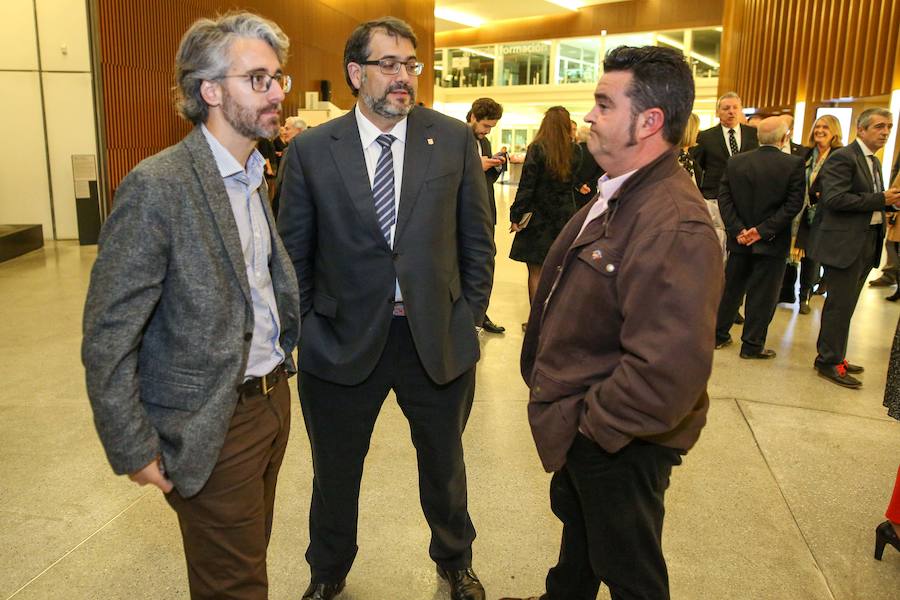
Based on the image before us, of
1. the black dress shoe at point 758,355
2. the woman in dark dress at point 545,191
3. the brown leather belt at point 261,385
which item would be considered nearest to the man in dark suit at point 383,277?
the brown leather belt at point 261,385

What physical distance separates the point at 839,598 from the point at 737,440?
1.28 meters

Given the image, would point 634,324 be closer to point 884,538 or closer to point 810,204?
point 884,538

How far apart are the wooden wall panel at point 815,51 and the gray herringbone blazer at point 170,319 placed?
1032 cm

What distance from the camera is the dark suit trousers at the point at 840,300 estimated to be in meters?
4.37

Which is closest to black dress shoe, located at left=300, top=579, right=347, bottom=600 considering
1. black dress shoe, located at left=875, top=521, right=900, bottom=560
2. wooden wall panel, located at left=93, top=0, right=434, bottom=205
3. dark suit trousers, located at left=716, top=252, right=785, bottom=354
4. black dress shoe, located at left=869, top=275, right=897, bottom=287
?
black dress shoe, located at left=875, top=521, right=900, bottom=560

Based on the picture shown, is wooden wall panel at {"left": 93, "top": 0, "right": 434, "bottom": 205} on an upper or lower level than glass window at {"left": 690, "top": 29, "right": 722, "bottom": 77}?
lower

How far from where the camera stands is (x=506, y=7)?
21.3 m

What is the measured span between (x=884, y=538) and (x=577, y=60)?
22823 mm

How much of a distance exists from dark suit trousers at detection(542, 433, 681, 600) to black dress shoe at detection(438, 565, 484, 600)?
67 centimetres

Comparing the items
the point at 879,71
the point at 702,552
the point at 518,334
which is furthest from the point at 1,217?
the point at 879,71

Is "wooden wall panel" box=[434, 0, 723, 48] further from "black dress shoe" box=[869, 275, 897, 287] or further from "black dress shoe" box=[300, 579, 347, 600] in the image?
"black dress shoe" box=[300, 579, 347, 600]

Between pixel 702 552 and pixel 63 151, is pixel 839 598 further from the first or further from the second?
pixel 63 151

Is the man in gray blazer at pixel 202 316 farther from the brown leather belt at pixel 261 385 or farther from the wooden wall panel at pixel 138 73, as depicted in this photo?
the wooden wall panel at pixel 138 73

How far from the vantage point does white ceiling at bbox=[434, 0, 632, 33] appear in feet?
68.3
